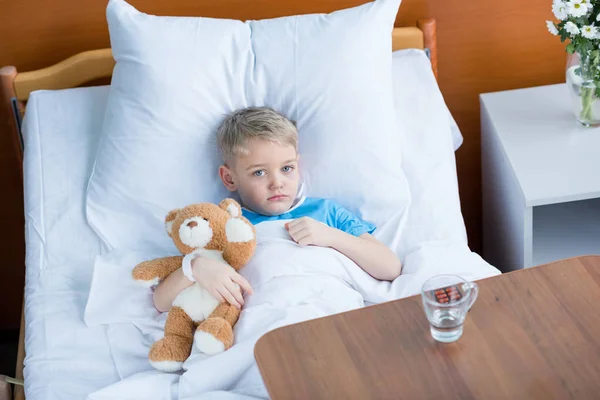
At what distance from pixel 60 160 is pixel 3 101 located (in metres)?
0.34

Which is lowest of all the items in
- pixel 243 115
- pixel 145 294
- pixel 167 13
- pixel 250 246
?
pixel 145 294

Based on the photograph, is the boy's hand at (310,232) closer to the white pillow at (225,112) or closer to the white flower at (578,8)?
the white pillow at (225,112)

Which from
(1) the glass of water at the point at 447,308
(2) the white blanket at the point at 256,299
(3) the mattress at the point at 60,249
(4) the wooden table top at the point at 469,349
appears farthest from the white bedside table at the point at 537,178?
(3) the mattress at the point at 60,249

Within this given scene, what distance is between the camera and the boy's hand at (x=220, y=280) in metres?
1.58

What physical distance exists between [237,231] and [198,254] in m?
0.09

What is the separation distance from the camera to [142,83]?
1.93m

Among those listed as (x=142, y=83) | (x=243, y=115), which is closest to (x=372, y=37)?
(x=243, y=115)

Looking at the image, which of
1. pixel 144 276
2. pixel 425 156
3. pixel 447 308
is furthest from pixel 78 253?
pixel 447 308

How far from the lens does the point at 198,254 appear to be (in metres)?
1.63

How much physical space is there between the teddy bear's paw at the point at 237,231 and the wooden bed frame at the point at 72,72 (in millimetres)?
764

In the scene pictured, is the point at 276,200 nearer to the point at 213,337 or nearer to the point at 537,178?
the point at 213,337

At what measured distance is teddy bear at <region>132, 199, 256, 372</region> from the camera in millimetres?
1561

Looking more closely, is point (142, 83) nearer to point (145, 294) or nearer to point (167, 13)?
point (167, 13)

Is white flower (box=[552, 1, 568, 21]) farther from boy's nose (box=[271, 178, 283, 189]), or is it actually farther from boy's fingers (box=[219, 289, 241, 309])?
boy's fingers (box=[219, 289, 241, 309])
